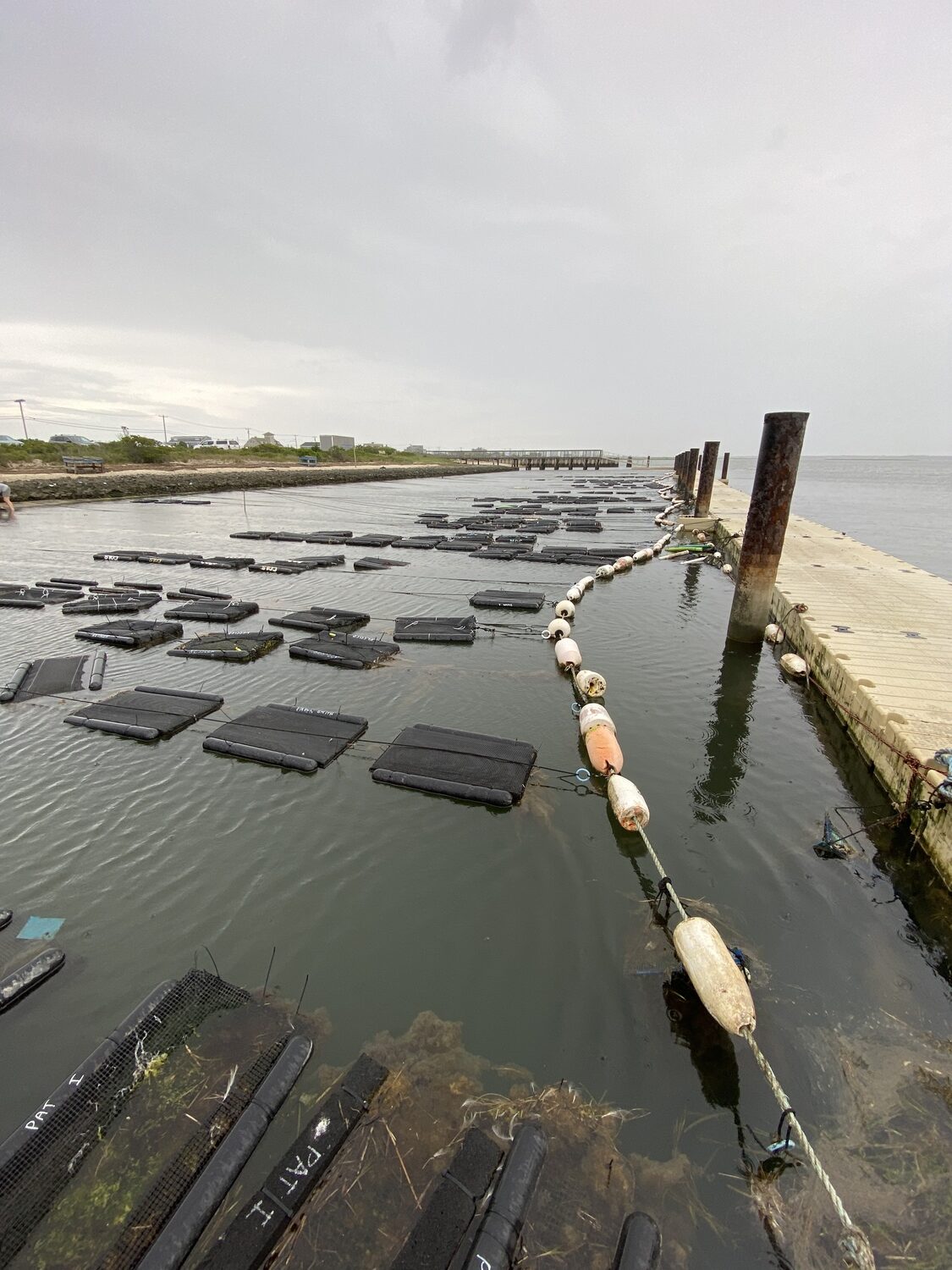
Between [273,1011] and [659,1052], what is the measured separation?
4249 millimetres

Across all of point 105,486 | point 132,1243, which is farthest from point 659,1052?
point 105,486

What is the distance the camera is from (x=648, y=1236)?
170 inches

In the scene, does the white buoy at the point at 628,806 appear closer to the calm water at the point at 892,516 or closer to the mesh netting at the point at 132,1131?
the mesh netting at the point at 132,1131

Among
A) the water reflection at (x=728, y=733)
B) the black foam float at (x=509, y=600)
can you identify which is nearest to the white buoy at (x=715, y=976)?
the water reflection at (x=728, y=733)

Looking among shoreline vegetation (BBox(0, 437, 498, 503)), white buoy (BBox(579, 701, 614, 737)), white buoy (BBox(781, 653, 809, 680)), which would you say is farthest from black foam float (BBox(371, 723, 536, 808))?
shoreline vegetation (BBox(0, 437, 498, 503))

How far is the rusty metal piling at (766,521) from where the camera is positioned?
14.6 meters

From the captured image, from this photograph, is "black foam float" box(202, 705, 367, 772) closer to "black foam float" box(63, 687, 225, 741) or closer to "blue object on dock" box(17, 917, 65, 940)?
"black foam float" box(63, 687, 225, 741)

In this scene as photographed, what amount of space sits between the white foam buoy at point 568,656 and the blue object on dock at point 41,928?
37.7 feet

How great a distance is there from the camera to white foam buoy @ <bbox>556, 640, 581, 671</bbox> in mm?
14758

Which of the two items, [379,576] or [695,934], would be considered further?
[379,576]

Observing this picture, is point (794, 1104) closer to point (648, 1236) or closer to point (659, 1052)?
point (659, 1052)

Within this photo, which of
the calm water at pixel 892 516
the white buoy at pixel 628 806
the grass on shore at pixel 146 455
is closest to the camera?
the white buoy at pixel 628 806

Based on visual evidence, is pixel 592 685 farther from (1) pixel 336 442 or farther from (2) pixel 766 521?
(1) pixel 336 442

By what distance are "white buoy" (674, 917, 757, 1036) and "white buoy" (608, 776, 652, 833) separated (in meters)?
2.32
